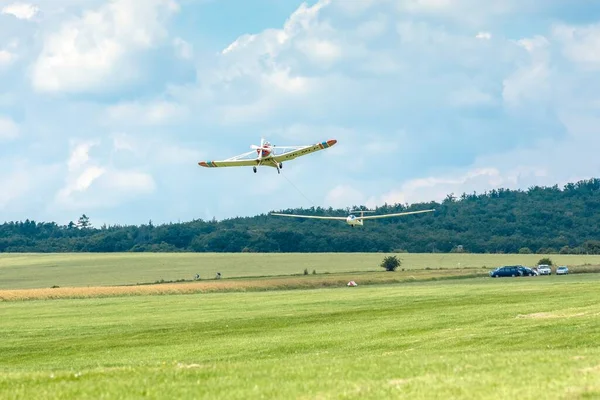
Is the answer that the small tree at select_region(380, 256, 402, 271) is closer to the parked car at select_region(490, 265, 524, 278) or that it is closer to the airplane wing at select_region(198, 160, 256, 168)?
the parked car at select_region(490, 265, 524, 278)

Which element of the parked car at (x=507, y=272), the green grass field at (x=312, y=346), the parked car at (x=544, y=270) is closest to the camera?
the green grass field at (x=312, y=346)

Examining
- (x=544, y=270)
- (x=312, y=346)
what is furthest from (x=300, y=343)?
(x=544, y=270)

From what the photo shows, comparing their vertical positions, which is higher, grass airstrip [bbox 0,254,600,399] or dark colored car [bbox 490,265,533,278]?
dark colored car [bbox 490,265,533,278]

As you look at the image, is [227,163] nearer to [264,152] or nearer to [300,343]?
[264,152]

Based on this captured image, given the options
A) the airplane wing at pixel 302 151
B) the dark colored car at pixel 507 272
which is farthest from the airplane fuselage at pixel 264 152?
the dark colored car at pixel 507 272

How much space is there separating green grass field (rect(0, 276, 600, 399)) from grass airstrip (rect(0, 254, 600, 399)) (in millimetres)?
61

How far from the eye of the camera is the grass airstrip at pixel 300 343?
63.7 feet

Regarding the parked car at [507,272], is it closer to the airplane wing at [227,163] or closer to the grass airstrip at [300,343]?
the grass airstrip at [300,343]

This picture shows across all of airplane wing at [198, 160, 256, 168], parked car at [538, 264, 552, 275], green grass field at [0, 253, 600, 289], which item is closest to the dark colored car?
parked car at [538, 264, 552, 275]

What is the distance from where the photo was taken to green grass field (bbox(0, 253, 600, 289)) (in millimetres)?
127500

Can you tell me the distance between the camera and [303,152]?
6038cm

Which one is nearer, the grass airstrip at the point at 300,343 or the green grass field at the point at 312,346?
the green grass field at the point at 312,346

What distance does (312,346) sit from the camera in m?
35.7

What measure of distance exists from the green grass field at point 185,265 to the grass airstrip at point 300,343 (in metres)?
32.9
